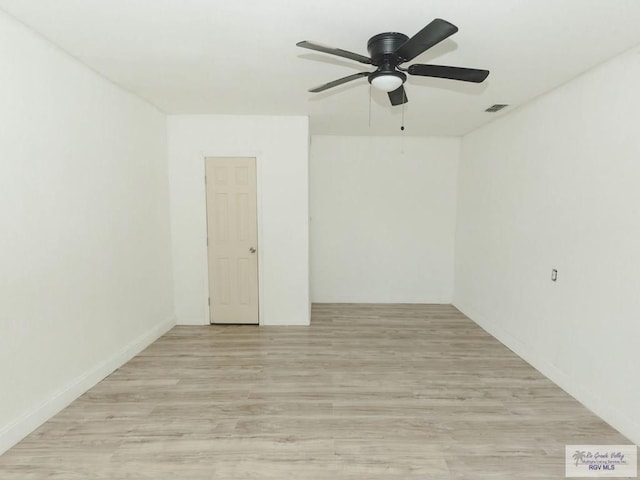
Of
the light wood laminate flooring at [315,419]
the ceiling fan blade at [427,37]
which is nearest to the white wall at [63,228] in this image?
the light wood laminate flooring at [315,419]

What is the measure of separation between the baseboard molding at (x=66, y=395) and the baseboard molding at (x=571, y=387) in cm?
394

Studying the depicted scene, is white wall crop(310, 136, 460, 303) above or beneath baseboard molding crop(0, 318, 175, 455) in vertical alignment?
above

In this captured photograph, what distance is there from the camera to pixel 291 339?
365 centimetres

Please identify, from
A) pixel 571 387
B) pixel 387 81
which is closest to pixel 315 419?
pixel 571 387

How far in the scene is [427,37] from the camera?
1.57 m

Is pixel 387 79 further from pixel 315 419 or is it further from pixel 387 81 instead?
pixel 315 419

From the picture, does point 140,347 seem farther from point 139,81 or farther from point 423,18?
point 423,18

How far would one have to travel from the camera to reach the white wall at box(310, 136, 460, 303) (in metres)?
4.89

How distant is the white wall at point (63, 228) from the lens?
196 centimetres

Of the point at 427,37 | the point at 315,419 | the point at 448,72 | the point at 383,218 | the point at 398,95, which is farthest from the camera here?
the point at 383,218

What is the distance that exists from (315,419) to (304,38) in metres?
2.61

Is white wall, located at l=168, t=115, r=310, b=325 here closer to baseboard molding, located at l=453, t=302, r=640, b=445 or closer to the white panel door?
the white panel door
